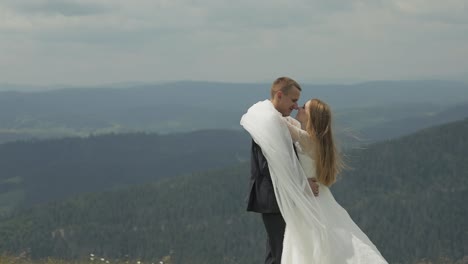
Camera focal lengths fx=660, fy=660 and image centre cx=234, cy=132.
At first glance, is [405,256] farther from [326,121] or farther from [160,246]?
[326,121]

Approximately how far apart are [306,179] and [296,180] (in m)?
0.16

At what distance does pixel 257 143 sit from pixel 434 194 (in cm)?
19201

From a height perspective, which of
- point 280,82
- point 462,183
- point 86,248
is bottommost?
point 86,248

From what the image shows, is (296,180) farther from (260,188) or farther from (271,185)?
(260,188)

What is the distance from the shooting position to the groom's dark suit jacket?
8.55m

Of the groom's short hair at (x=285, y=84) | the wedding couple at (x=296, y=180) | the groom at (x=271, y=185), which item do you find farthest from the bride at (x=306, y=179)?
the groom's short hair at (x=285, y=84)

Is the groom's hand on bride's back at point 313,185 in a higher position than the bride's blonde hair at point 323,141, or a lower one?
lower

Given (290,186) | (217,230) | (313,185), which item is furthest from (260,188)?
(217,230)

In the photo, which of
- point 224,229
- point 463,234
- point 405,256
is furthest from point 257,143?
point 224,229

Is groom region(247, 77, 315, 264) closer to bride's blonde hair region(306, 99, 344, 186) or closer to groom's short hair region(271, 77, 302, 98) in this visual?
groom's short hair region(271, 77, 302, 98)

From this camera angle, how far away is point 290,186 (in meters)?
8.46

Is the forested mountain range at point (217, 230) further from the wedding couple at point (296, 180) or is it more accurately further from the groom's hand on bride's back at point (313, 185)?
the groom's hand on bride's back at point (313, 185)

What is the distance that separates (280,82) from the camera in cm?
824

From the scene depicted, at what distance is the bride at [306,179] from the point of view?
27.7 feet
